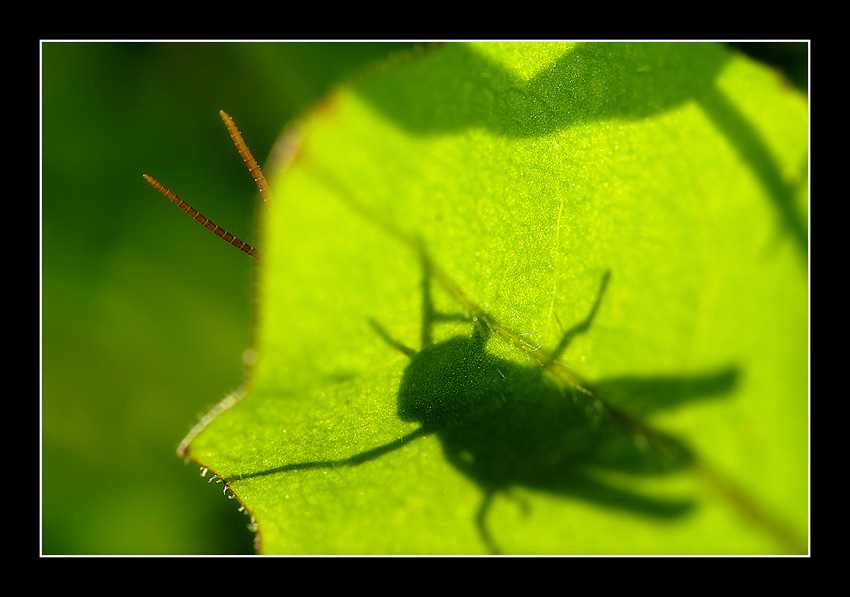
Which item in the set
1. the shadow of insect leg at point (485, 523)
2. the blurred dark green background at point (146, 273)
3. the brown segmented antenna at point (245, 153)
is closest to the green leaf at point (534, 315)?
the shadow of insect leg at point (485, 523)

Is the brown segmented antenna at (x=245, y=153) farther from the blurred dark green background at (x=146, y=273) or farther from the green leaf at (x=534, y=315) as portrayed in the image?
the blurred dark green background at (x=146, y=273)

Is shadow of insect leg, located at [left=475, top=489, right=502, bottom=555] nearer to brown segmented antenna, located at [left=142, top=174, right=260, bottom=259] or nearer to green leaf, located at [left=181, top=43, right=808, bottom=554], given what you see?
green leaf, located at [left=181, top=43, right=808, bottom=554]

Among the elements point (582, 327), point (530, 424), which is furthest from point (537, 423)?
point (582, 327)

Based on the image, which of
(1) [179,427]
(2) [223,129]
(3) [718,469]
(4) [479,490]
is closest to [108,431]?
(1) [179,427]

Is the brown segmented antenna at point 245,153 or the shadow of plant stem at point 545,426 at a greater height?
the brown segmented antenna at point 245,153

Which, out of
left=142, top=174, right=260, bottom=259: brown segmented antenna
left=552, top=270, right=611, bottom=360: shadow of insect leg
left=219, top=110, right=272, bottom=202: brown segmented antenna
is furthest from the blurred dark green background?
left=552, top=270, right=611, bottom=360: shadow of insect leg

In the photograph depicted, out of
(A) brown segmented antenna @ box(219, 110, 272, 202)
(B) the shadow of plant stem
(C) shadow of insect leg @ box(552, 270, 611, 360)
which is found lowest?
(B) the shadow of plant stem

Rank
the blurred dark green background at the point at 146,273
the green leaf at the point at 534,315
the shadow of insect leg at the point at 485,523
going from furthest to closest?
the blurred dark green background at the point at 146,273, the shadow of insect leg at the point at 485,523, the green leaf at the point at 534,315

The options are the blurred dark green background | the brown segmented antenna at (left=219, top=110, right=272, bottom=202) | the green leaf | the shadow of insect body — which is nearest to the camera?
the green leaf

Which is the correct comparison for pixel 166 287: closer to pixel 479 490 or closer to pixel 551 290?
pixel 479 490
